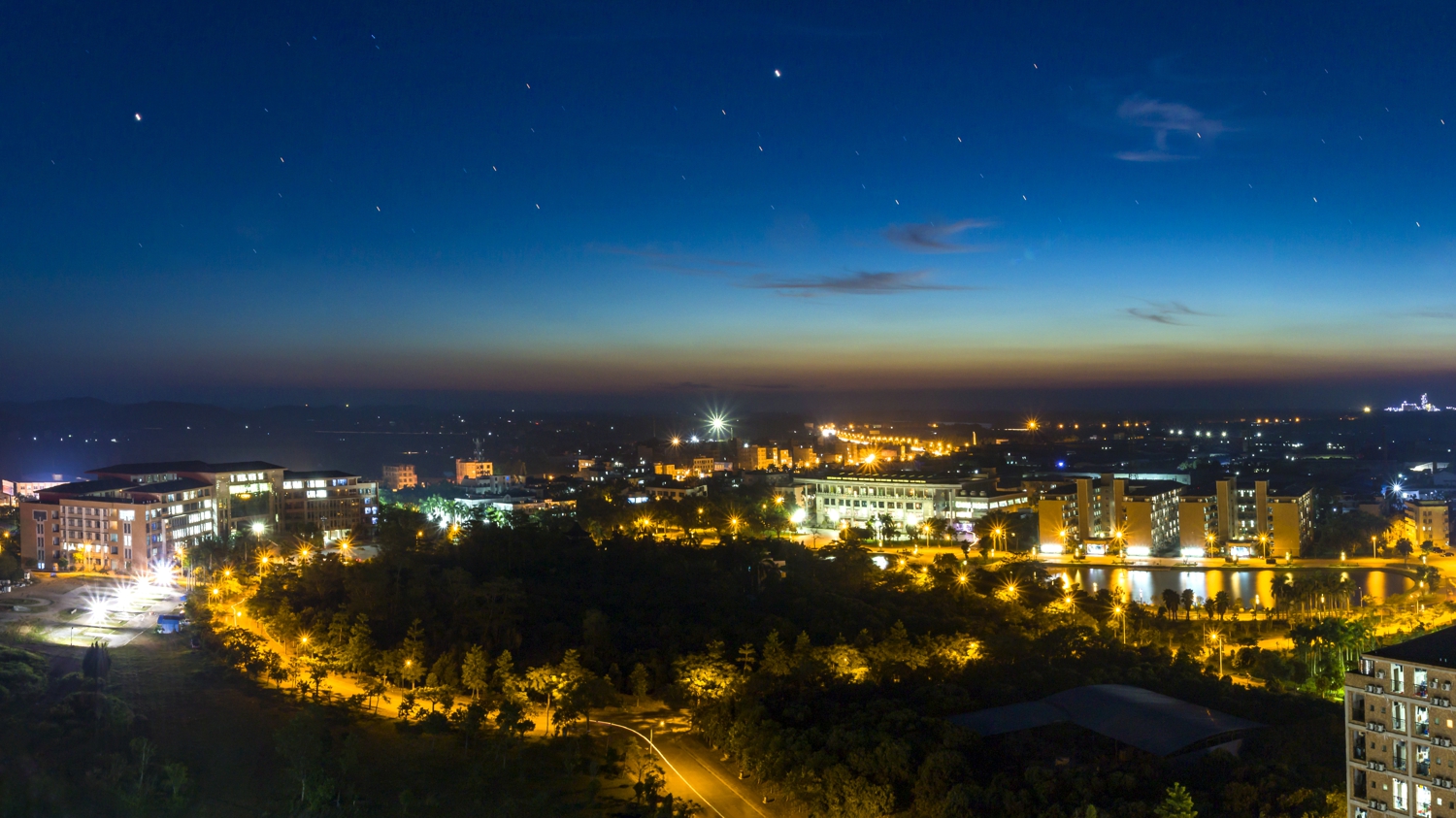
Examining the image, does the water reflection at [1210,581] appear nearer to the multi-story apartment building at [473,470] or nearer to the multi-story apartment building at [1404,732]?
the multi-story apartment building at [1404,732]

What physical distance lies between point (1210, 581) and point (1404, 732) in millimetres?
14441

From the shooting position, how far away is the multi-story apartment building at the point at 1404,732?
7027 mm

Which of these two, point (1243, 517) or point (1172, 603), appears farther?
point (1243, 517)

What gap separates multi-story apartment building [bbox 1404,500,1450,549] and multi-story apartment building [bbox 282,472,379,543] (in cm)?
2570

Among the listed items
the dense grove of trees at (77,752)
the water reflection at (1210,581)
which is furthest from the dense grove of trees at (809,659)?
the water reflection at (1210,581)

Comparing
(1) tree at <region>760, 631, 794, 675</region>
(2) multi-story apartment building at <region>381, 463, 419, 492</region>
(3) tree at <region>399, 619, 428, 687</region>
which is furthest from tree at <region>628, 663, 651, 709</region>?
(2) multi-story apartment building at <region>381, 463, 419, 492</region>

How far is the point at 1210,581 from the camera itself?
67.9ft

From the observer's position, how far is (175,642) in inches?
525

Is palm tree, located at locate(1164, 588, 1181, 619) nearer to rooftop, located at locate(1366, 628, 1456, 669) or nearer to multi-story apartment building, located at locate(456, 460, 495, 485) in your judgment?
rooftop, located at locate(1366, 628, 1456, 669)

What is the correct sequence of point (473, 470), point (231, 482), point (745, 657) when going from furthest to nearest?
point (473, 470), point (231, 482), point (745, 657)

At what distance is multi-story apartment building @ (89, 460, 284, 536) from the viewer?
2298 centimetres

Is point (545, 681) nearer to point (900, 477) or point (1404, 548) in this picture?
point (900, 477)

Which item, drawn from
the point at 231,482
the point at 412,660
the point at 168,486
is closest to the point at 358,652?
the point at 412,660

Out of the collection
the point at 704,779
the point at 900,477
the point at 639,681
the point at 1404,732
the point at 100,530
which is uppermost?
the point at 900,477
